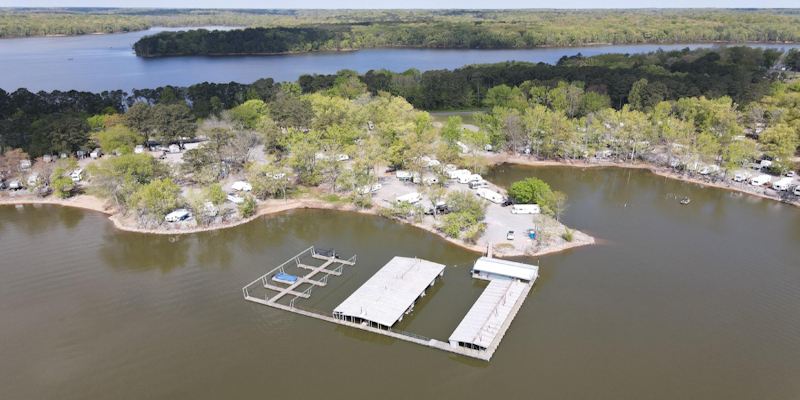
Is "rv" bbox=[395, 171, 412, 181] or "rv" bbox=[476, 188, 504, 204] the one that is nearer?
"rv" bbox=[476, 188, 504, 204]

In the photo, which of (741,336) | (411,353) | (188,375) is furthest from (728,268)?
(188,375)

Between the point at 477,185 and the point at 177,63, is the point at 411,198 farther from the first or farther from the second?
the point at 177,63

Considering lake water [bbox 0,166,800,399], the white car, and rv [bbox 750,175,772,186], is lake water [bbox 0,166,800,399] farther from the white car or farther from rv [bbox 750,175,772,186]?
rv [bbox 750,175,772,186]

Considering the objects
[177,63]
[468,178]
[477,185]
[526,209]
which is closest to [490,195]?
[526,209]

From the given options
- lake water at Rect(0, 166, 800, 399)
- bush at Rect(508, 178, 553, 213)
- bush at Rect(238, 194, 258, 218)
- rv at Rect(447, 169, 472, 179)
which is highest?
bush at Rect(508, 178, 553, 213)

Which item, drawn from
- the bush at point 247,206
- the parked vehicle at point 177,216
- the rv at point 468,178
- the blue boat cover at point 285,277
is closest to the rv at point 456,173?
the rv at point 468,178

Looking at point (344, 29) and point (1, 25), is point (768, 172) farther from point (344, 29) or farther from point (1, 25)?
point (1, 25)

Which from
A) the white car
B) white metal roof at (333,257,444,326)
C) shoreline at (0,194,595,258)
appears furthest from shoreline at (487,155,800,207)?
the white car

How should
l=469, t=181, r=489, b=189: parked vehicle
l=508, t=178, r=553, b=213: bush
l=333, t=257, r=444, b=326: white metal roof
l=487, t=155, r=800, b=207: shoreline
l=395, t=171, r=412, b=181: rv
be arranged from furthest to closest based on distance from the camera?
1. l=395, t=171, r=412, b=181: rv
2. l=487, t=155, r=800, b=207: shoreline
3. l=469, t=181, r=489, b=189: parked vehicle
4. l=508, t=178, r=553, b=213: bush
5. l=333, t=257, r=444, b=326: white metal roof
